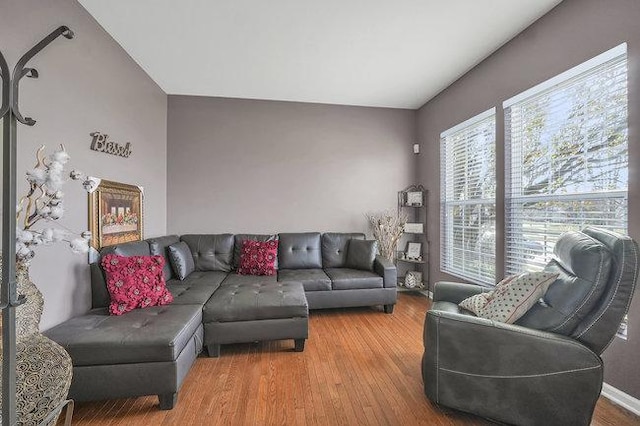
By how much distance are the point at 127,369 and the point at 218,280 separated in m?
1.42

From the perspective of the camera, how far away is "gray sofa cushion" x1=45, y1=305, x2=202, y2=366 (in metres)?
1.64

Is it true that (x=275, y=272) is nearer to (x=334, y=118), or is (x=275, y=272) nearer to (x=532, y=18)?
(x=334, y=118)

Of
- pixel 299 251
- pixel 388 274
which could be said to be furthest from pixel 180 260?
pixel 388 274

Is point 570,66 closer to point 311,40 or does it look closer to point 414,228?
point 311,40

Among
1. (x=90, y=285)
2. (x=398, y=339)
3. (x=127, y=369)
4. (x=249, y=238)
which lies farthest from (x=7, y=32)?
(x=398, y=339)

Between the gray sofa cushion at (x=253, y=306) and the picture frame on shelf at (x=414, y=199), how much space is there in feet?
7.49

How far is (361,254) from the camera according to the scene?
3.64 meters

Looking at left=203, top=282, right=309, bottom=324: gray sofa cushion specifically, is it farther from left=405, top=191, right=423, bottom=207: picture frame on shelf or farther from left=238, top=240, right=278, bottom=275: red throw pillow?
left=405, top=191, right=423, bottom=207: picture frame on shelf

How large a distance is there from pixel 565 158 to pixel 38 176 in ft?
10.7

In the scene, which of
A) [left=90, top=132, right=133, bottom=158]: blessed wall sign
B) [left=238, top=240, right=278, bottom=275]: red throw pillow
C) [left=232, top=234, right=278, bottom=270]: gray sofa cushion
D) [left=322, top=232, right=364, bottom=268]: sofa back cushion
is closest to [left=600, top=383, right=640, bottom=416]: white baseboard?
[left=322, top=232, right=364, bottom=268]: sofa back cushion

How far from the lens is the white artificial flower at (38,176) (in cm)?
125

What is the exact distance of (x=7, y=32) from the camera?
1.60m

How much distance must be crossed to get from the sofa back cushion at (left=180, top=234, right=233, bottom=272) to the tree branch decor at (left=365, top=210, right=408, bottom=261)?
78.5 inches

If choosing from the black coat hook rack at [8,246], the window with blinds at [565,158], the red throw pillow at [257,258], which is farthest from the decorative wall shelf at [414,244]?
the black coat hook rack at [8,246]
